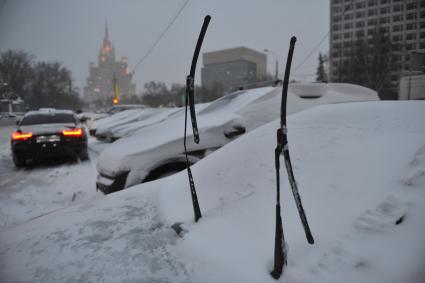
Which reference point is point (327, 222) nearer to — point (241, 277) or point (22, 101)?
point (241, 277)

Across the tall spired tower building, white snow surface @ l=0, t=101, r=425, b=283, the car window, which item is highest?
the tall spired tower building

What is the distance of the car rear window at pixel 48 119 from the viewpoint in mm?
7332

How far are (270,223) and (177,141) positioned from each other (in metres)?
2.26

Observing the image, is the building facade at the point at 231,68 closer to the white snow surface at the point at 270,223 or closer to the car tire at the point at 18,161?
the car tire at the point at 18,161

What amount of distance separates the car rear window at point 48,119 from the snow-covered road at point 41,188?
3.55 ft

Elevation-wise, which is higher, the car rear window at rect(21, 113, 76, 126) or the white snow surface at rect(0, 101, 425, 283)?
the car rear window at rect(21, 113, 76, 126)

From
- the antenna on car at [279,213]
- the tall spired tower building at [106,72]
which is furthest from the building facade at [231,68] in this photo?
the tall spired tower building at [106,72]

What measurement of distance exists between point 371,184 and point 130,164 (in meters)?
2.65

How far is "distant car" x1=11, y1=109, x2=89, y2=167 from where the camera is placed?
21.5 feet

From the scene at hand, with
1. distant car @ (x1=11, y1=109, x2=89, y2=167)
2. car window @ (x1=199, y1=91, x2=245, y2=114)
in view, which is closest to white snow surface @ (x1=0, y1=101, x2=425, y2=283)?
car window @ (x1=199, y1=91, x2=245, y2=114)

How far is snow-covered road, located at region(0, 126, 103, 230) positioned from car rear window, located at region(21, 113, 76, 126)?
42.6 inches

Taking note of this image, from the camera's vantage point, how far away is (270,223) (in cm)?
150

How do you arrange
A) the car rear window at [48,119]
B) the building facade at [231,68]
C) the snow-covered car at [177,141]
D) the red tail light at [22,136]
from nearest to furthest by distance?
the snow-covered car at [177,141]
the red tail light at [22,136]
the car rear window at [48,119]
the building facade at [231,68]

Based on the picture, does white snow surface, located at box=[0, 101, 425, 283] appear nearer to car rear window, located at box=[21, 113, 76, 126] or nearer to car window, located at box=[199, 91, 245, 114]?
car window, located at box=[199, 91, 245, 114]
